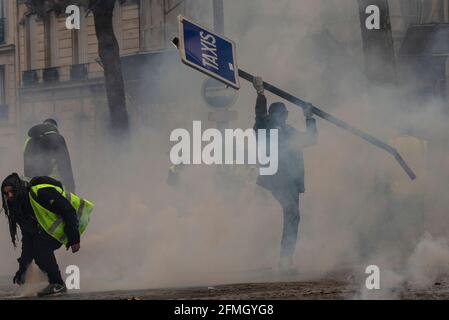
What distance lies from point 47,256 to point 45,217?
0.28m

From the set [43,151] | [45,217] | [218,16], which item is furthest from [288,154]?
[218,16]

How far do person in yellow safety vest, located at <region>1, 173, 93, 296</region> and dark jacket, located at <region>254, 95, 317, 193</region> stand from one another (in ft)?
5.71

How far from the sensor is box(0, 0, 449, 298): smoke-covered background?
883 cm

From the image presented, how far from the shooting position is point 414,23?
17734 millimetres

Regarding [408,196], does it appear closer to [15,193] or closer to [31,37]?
[15,193]

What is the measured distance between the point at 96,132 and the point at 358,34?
5.21 metres

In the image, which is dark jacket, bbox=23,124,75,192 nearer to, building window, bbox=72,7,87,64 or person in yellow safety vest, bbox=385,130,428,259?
person in yellow safety vest, bbox=385,130,428,259

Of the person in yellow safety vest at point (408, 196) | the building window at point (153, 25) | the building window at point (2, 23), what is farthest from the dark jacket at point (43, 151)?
the building window at point (153, 25)

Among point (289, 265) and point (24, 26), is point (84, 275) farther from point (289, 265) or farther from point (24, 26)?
point (24, 26)

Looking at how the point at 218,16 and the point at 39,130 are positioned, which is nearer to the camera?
the point at 39,130

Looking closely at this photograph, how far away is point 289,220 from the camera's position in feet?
27.5

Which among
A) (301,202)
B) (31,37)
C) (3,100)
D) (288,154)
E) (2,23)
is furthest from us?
(3,100)

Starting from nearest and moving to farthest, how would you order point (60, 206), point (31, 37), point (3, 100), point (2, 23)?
point (60, 206), point (31, 37), point (2, 23), point (3, 100)

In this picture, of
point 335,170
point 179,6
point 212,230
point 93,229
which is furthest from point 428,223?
point 179,6
